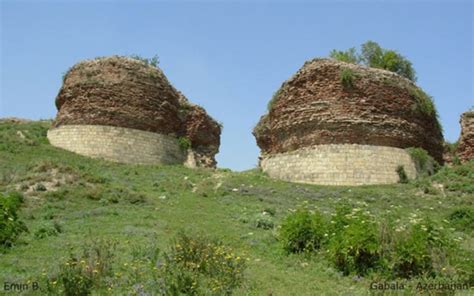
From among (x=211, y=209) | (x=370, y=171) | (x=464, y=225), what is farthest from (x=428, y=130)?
(x=211, y=209)

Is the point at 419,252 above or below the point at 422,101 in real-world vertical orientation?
below

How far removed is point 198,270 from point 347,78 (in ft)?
54.7

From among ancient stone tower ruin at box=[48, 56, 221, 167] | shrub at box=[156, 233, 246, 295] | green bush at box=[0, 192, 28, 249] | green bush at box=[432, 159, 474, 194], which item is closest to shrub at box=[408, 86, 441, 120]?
green bush at box=[432, 159, 474, 194]

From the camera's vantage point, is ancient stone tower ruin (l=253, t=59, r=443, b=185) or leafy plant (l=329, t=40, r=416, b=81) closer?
ancient stone tower ruin (l=253, t=59, r=443, b=185)

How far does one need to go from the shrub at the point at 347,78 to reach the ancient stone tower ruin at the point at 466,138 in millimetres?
7031

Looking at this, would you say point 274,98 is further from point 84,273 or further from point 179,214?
point 84,273

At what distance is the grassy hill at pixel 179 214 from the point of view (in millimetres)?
9000

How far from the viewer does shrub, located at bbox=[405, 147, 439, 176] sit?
23.4 m

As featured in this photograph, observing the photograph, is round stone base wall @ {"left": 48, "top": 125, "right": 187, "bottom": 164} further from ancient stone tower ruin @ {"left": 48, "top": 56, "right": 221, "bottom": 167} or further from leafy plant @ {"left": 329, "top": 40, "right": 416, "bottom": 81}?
leafy plant @ {"left": 329, "top": 40, "right": 416, "bottom": 81}

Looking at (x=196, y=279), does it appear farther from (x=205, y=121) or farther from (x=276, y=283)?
(x=205, y=121)

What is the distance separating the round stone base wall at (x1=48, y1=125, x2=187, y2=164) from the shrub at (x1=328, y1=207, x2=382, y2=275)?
18975 millimetres

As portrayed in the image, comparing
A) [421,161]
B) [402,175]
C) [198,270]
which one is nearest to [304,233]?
[198,270]

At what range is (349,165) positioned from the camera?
22.8m

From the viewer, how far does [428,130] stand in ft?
83.4
